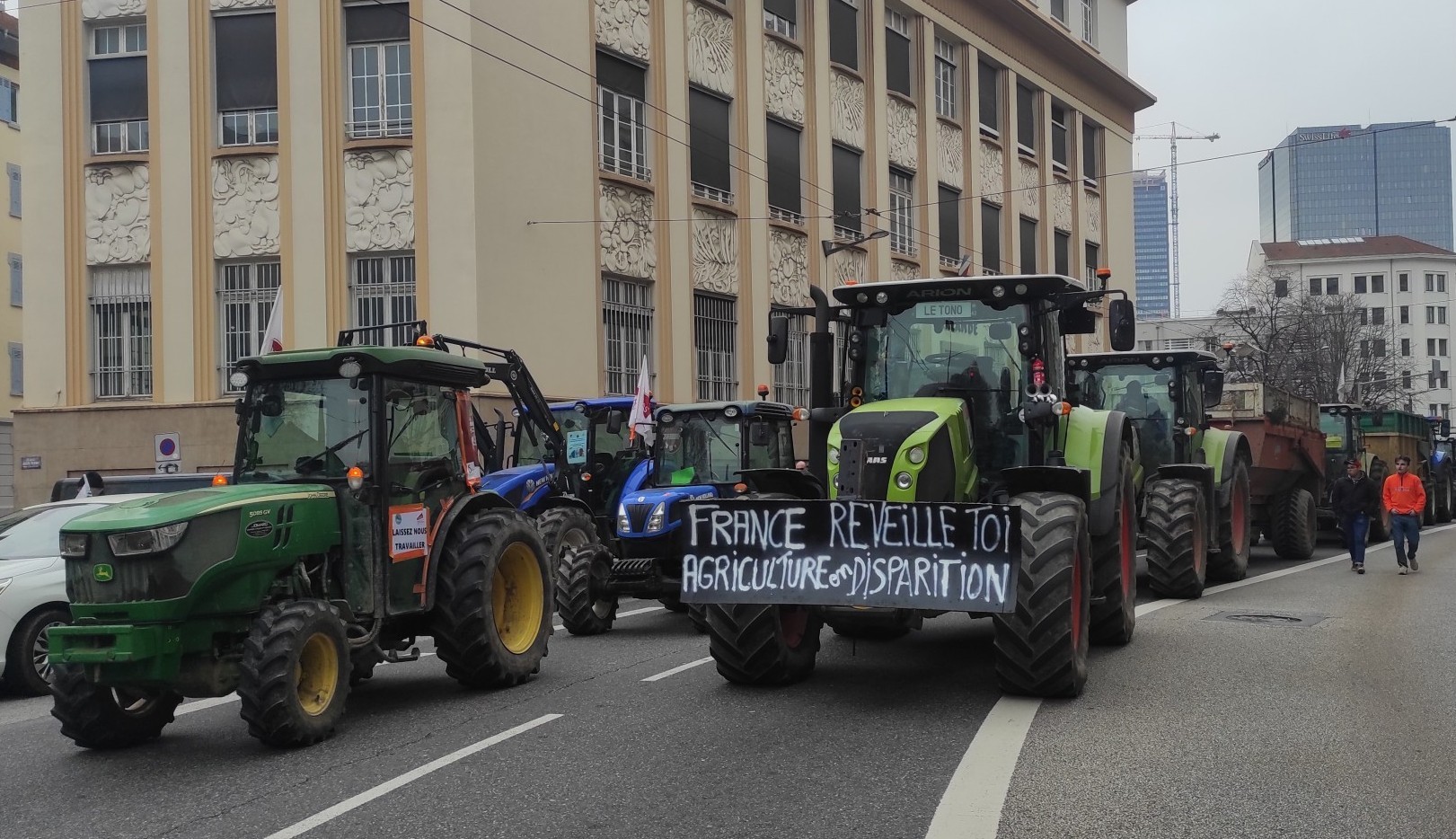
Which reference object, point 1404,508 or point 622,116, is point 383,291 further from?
point 1404,508

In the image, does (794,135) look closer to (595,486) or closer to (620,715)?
(595,486)

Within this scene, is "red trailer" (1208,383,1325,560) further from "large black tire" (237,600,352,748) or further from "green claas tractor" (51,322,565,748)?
"large black tire" (237,600,352,748)

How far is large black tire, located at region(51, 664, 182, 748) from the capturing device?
7.79 metres

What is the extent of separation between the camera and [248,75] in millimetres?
22344

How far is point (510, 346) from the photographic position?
21.4 meters

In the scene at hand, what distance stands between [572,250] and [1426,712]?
16.7 meters

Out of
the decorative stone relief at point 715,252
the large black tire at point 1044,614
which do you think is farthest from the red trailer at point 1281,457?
the large black tire at point 1044,614

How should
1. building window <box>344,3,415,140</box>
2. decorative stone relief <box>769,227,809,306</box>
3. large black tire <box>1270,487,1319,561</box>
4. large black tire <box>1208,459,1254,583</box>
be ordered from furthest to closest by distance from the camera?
decorative stone relief <box>769,227,809,306</box> < building window <box>344,3,415,140</box> < large black tire <box>1270,487,1319,561</box> < large black tire <box>1208,459,1254,583</box>

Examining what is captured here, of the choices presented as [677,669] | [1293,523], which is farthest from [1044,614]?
[1293,523]

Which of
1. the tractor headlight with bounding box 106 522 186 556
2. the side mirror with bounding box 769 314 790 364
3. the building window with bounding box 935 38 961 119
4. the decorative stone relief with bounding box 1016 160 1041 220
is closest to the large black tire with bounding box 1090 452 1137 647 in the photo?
the side mirror with bounding box 769 314 790 364

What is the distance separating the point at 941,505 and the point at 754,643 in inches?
67.7

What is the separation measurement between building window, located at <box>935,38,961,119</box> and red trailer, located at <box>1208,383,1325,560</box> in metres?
15.2

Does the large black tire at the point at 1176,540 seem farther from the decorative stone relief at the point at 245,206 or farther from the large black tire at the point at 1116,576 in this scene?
the decorative stone relief at the point at 245,206

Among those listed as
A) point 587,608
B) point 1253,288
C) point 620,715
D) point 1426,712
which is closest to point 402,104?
point 587,608
